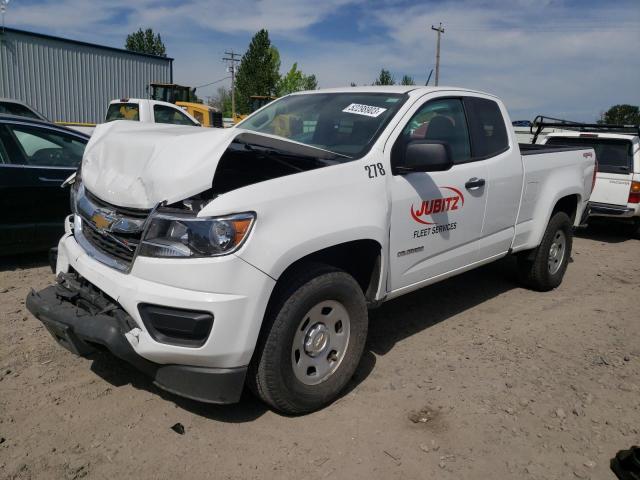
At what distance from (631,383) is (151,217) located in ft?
10.9

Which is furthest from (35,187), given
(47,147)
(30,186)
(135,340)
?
(135,340)

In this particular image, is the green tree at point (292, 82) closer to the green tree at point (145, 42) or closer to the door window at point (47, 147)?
the green tree at point (145, 42)

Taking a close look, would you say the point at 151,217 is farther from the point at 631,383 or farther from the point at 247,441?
the point at 631,383

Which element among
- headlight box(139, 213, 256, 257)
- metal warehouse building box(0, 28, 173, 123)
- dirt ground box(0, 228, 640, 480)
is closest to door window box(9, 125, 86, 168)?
dirt ground box(0, 228, 640, 480)

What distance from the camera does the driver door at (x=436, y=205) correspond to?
11.5 ft

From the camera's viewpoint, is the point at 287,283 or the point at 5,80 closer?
the point at 287,283

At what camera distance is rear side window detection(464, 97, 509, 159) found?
173 inches

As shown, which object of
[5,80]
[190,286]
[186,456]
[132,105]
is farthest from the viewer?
[5,80]

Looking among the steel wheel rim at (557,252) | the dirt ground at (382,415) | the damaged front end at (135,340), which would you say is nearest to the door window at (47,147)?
the dirt ground at (382,415)

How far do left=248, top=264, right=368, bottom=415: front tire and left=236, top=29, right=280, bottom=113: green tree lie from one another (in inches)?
1666

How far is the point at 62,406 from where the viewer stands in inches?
122

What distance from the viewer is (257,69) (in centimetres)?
4409

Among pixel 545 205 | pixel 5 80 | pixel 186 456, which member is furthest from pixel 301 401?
pixel 5 80

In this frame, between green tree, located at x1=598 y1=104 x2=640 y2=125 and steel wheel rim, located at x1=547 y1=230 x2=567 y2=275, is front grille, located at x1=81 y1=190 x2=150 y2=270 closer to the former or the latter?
steel wheel rim, located at x1=547 y1=230 x2=567 y2=275
